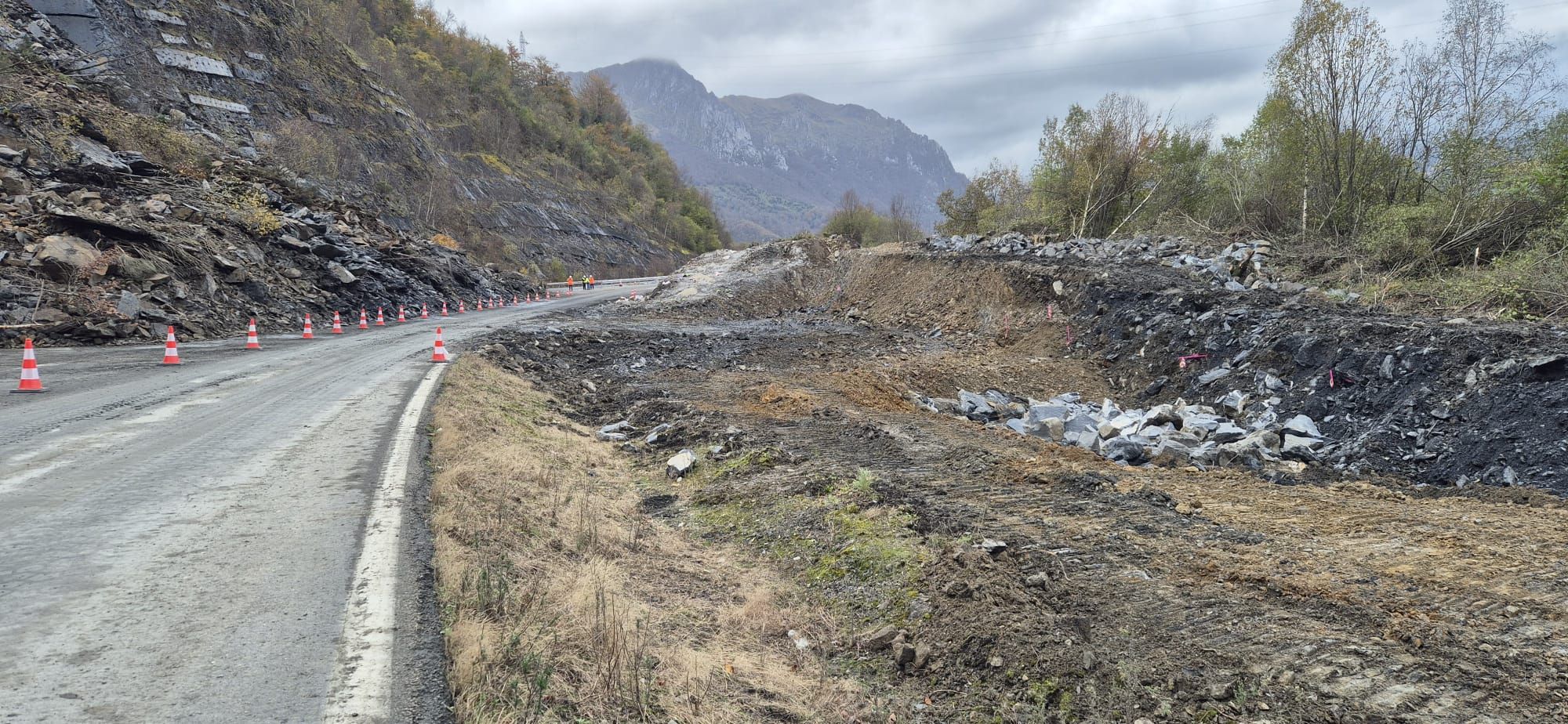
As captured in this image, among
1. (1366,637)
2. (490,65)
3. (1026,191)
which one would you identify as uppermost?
(490,65)

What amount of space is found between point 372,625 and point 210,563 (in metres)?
1.38

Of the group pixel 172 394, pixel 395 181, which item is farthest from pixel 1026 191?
pixel 172 394

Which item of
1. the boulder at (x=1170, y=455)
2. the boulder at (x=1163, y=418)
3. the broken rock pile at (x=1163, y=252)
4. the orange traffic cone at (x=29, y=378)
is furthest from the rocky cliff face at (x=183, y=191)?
the broken rock pile at (x=1163, y=252)

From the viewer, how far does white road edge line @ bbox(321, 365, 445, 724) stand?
2891 mm

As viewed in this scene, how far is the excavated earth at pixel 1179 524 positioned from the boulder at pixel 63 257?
820 centimetres

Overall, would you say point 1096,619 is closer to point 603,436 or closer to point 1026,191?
point 603,436

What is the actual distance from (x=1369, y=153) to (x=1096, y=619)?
2198 cm

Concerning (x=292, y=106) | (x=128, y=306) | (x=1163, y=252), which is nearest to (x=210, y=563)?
(x=128, y=306)

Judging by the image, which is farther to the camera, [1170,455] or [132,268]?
[132,268]

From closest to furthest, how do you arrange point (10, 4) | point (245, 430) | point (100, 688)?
point (100, 688)
point (245, 430)
point (10, 4)

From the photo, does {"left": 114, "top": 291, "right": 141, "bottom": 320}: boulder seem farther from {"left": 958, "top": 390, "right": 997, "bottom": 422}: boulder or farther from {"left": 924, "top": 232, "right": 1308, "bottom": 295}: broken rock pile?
{"left": 924, "top": 232, "right": 1308, "bottom": 295}: broken rock pile

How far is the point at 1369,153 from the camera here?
19734 millimetres

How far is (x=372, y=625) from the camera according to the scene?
11.7 ft

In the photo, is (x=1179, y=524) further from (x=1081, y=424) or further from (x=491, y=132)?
(x=491, y=132)
